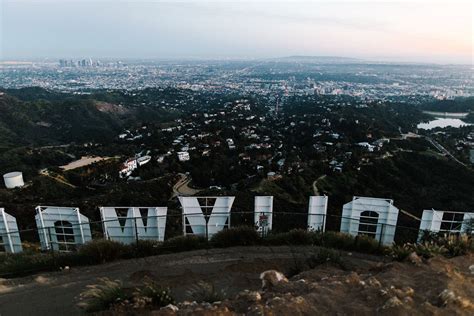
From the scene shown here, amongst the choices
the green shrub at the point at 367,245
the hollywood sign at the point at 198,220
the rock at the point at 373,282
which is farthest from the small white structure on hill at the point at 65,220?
the rock at the point at 373,282

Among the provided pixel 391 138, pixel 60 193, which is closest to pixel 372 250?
pixel 60 193

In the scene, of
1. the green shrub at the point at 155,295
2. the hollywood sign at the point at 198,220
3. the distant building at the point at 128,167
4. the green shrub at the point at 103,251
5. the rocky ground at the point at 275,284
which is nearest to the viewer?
the rocky ground at the point at 275,284

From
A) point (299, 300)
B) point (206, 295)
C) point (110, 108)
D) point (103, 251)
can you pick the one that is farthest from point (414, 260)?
point (110, 108)

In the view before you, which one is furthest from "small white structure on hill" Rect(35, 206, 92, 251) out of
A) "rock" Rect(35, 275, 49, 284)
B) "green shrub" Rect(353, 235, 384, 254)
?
"green shrub" Rect(353, 235, 384, 254)

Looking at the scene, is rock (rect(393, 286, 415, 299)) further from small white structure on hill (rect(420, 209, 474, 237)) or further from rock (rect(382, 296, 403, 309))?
small white structure on hill (rect(420, 209, 474, 237))

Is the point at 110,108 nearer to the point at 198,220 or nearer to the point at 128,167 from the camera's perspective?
the point at 128,167

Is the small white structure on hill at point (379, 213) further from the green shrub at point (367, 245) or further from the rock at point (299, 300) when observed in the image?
Result: the rock at point (299, 300)
